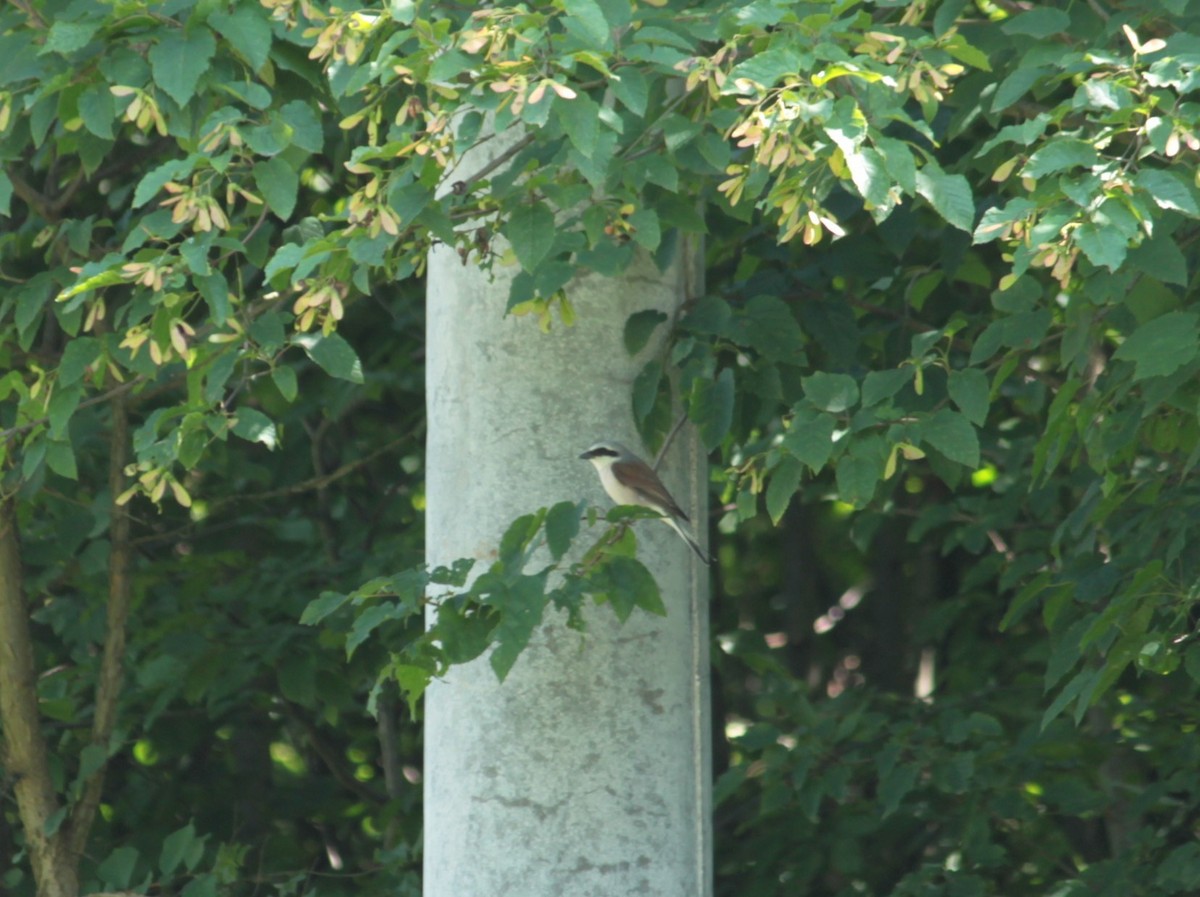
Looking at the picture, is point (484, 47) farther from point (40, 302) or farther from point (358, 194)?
point (40, 302)

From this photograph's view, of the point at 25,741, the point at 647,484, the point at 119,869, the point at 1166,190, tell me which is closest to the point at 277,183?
the point at 647,484

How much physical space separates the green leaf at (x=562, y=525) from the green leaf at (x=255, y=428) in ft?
2.57

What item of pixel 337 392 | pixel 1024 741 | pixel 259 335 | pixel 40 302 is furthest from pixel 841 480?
pixel 337 392

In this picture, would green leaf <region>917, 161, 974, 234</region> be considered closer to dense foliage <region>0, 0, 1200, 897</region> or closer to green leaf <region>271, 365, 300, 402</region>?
dense foliage <region>0, 0, 1200, 897</region>

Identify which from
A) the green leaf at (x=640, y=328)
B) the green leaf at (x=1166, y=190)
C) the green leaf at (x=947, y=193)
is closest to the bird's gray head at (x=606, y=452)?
the green leaf at (x=640, y=328)

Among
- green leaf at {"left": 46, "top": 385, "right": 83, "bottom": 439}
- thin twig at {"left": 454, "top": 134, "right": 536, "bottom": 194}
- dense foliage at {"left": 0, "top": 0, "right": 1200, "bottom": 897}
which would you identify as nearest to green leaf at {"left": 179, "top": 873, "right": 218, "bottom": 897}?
dense foliage at {"left": 0, "top": 0, "right": 1200, "bottom": 897}

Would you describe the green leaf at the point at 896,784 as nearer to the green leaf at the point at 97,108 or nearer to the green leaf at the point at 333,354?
the green leaf at the point at 333,354

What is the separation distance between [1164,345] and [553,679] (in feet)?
4.57

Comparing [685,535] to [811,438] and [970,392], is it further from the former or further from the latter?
[970,392]

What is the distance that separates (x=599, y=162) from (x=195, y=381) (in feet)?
4.54

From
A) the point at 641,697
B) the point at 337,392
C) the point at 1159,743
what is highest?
the point at 641,697

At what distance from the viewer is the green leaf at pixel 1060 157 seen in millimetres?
2908

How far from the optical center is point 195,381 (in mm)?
3980

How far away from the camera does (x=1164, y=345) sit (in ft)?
10.5
